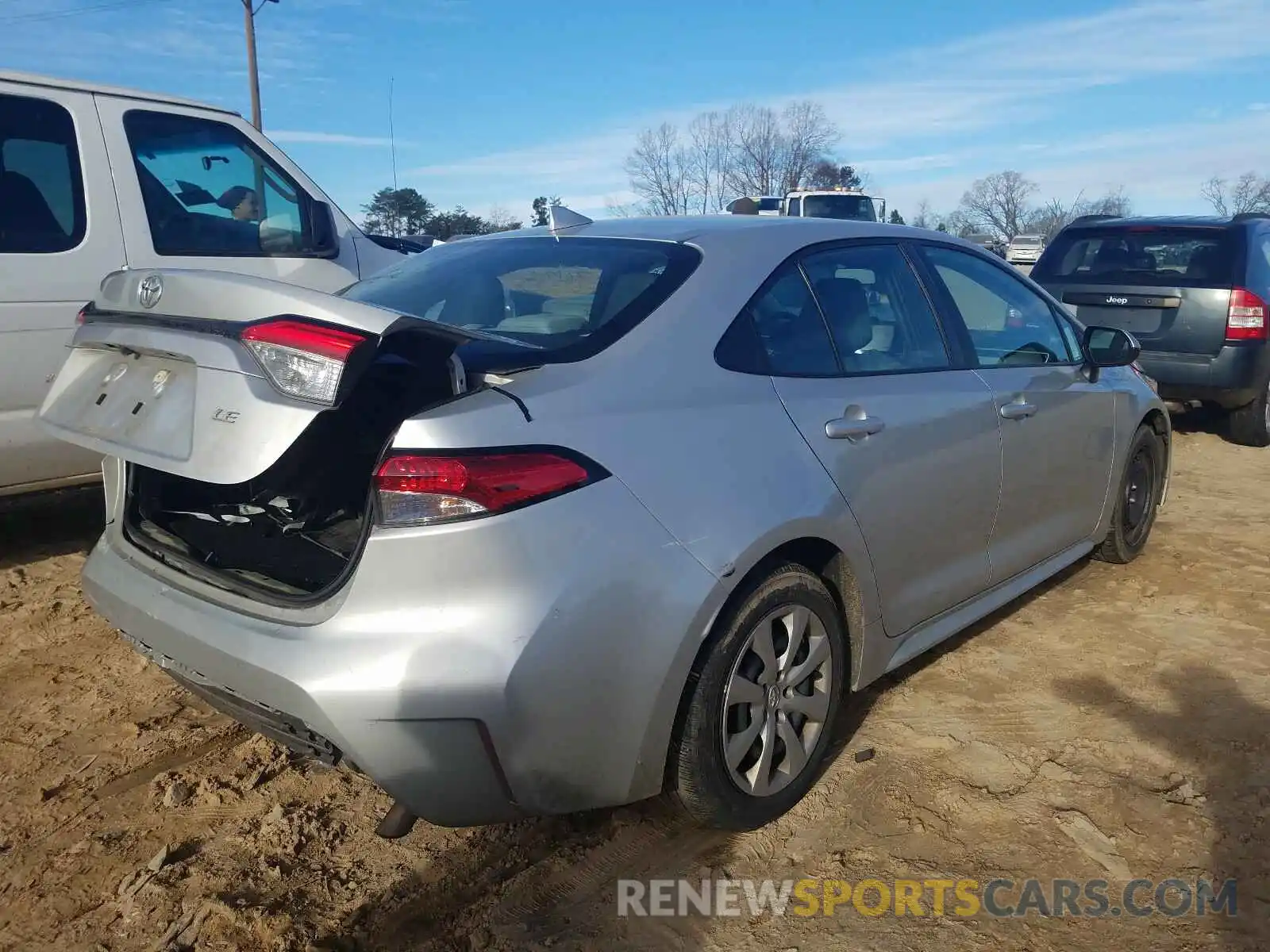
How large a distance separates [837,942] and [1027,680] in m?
1.65

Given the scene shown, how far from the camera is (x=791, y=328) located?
290cm

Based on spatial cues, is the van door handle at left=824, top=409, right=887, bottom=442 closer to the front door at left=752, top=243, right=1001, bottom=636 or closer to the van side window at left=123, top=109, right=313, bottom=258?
the front door at left=752, top=243, right=1001, bottom=636

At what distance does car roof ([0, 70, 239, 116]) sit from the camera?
4355mm

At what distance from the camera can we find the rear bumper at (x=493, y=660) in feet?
6.64

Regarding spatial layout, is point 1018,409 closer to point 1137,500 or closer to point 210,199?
point 1137,500

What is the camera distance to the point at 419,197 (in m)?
→ 30.0

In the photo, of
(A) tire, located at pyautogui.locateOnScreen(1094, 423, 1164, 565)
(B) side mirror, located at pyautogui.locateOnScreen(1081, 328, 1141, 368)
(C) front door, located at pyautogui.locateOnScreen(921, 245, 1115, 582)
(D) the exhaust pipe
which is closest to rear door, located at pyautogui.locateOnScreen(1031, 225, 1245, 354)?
(A) tire, located at pyautogui.locateOnScreen(1094, 423, 1164, 565)

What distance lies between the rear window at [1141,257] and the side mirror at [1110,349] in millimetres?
3983

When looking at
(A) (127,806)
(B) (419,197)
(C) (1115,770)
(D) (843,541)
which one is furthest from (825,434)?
(B) (419,197)

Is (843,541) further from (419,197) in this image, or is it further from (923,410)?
(419,197)

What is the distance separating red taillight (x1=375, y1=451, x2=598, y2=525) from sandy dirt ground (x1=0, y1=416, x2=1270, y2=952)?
1.01 m

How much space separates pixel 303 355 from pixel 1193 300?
7.44 meters

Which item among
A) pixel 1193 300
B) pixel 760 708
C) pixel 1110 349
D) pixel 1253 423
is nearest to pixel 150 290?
pixel 760 708

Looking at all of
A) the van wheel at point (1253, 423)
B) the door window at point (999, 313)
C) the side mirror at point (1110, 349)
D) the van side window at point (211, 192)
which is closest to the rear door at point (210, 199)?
the van side window at point (211, 192)
